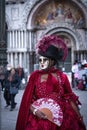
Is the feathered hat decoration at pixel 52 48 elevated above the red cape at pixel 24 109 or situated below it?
above

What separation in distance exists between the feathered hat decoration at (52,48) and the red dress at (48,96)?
0.66 ft

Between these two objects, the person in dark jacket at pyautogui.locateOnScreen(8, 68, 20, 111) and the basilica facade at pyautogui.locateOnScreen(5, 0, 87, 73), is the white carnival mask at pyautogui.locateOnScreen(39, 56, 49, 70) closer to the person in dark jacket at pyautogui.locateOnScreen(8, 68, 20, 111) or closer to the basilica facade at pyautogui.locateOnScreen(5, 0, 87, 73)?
the person in dark jacket at pyautogui.locateOnScreen(8, 68, 20, 111)

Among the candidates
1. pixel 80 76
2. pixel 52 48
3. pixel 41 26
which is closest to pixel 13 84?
pixel 52 48

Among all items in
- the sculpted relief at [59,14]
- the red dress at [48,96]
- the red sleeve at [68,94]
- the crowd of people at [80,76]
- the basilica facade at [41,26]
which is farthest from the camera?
the sculpted relief at [59,14]

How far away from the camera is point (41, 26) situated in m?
31.6

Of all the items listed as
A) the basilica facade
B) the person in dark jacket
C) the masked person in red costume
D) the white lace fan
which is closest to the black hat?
the masked person in red costume

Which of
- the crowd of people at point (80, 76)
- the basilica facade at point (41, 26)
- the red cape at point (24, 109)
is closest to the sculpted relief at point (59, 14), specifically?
the basilica facade at point (41, 26)

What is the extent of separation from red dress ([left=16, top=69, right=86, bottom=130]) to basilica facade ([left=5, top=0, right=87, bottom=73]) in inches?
999

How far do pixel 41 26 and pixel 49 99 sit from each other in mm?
26761

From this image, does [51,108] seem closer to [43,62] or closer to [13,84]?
[43,62]

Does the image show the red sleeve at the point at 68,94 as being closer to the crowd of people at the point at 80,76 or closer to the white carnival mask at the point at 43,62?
the white carnival mask at the point at 43,62

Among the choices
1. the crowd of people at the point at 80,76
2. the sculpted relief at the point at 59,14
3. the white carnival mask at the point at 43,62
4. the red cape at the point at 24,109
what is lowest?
the crowd of people at the point at 80,76

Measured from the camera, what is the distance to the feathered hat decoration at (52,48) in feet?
17.0

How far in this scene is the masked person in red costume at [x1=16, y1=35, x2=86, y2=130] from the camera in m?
4.95
